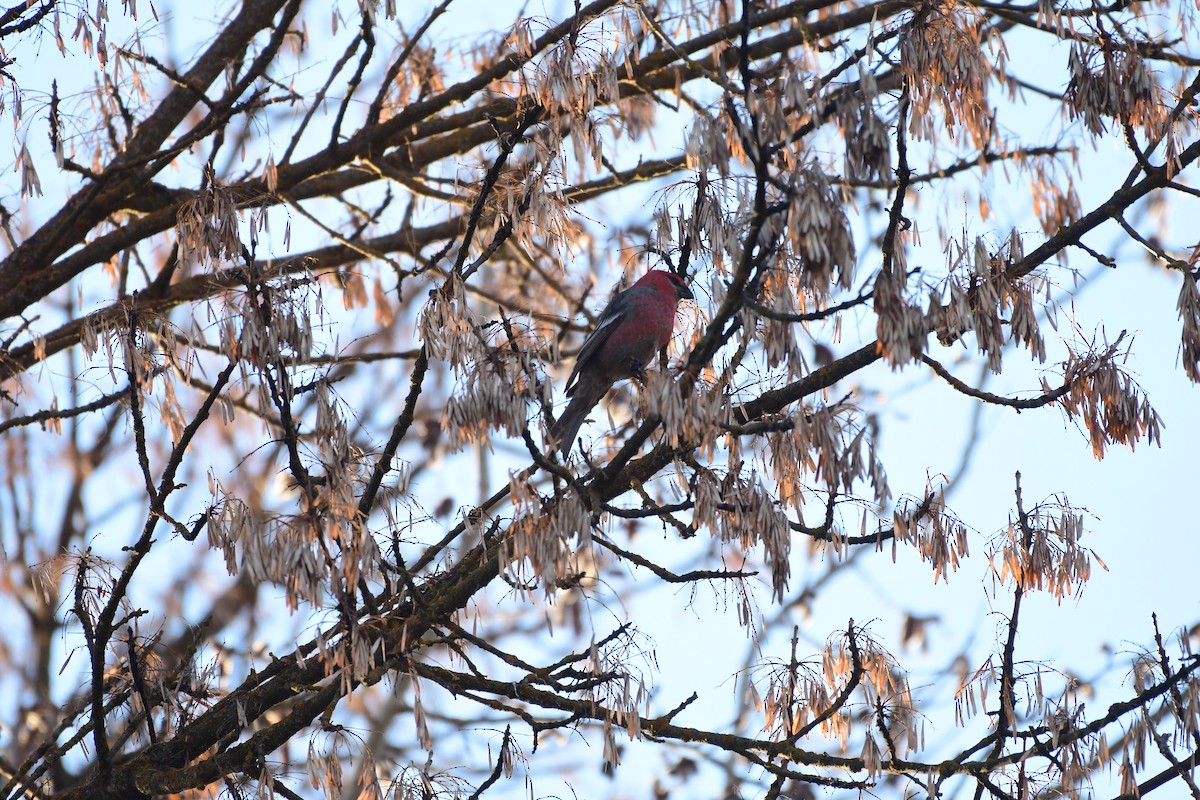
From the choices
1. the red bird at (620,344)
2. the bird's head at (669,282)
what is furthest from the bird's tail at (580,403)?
the bird's head at (669,282)

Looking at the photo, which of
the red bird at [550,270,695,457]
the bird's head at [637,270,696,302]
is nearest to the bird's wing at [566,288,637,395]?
the red bird at [550,270,695,457]

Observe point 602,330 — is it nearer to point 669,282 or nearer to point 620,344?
point 620,344

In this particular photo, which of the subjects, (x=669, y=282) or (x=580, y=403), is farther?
(x=580, y=403)

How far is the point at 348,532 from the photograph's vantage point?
3.00 meters

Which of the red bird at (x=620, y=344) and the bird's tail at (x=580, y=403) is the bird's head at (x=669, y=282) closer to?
the red bird at (x=620, y=344)

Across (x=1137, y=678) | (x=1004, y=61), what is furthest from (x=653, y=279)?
(x=1137, y=678)

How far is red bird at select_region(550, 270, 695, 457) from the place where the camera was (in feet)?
15.8

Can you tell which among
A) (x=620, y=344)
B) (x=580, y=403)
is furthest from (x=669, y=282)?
(x=580, y=403)

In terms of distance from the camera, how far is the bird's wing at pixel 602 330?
16.0 feet

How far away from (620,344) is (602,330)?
0.10 meters

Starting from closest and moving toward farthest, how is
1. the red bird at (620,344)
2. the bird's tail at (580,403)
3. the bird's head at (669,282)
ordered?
the bird's head at (669,282) → the red bird at (620,344) → the bird's tail at (580,403)

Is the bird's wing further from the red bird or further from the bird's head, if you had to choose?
the bird's head

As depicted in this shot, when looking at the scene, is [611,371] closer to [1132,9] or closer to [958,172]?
[958,172]

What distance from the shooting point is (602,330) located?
16.9 feet
